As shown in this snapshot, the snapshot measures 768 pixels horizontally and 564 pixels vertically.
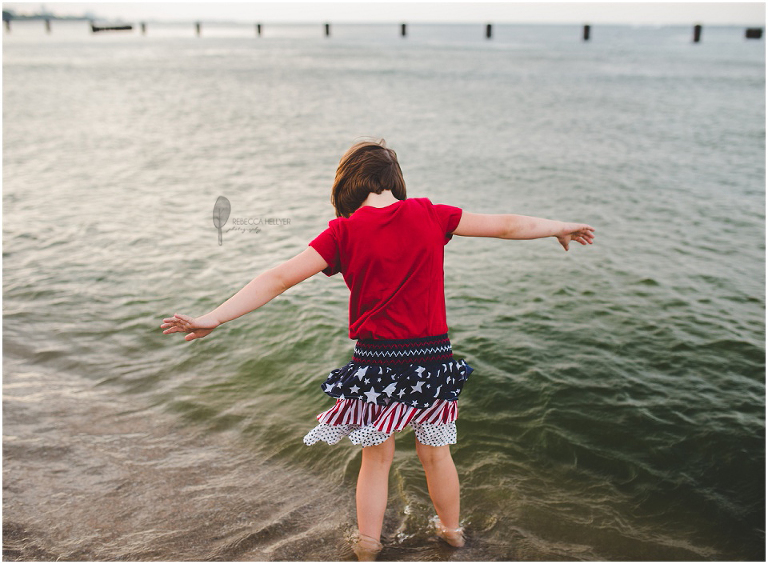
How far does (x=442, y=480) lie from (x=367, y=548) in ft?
1.78

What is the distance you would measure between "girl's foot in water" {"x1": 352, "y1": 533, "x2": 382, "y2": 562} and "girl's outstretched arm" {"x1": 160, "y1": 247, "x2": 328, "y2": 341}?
1.39 m

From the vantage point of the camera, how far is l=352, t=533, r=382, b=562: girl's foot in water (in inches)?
124

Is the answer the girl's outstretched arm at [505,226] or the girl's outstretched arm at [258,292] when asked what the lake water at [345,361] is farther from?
the girl's outstretched arm at [505,226]

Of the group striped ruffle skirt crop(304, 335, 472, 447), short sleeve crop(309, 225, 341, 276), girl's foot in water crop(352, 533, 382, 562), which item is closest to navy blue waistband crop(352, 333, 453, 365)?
striped ruffle skirt crop(304, 335, 472, 447)

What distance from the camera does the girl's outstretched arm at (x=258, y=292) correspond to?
96.4 inches

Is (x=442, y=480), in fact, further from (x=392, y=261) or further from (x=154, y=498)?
(x=154, y=498)

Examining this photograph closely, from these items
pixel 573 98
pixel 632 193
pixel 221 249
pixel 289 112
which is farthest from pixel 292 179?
pixel 573 98

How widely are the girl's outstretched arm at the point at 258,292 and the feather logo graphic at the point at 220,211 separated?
6.14m

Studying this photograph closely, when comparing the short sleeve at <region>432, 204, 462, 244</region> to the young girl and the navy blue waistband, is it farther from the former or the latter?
the navy blue waistband

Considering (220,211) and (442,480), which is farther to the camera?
(220,211)

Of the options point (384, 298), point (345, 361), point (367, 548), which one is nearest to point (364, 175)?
point (384, 298)

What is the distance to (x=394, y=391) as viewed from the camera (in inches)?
106

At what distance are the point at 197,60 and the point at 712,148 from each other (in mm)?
38278

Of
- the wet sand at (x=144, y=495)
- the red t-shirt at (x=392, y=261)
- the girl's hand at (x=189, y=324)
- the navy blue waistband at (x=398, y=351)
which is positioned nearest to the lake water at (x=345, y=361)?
the wet sand at (x=144, y=495)
